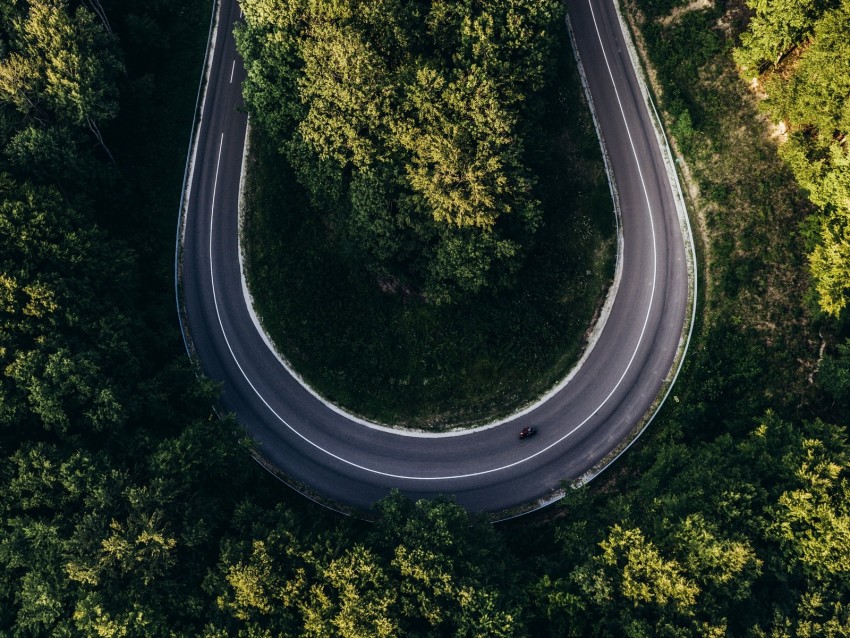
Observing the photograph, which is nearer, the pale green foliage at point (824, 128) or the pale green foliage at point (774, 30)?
the pale green foliage at point (824, 128)

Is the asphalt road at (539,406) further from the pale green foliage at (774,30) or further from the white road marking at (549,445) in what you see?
the pale green foliage at (774,30)

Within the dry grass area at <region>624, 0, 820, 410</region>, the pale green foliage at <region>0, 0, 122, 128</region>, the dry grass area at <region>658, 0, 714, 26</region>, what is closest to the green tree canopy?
the pale green foliage at <region>0, 0, 122, 128</region>

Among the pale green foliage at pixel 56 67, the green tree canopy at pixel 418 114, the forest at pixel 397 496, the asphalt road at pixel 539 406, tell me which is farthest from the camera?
the asphalt road at pixel 539 406

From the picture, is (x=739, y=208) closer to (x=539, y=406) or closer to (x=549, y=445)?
(x=539, y=406)

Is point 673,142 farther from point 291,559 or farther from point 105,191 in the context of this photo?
point 105,191

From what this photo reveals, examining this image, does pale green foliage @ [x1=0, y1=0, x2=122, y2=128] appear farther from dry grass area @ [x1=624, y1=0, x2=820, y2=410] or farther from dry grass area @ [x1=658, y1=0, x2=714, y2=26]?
dry grass area @ [x1=658, y1=0, x2=714, y2=26]

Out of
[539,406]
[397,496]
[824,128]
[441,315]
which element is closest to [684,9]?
[824,128]

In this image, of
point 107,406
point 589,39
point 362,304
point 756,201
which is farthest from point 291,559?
point 589,39

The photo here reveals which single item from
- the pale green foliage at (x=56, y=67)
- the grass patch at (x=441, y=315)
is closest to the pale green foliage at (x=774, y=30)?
the grass patch at (x=441, y=315)
